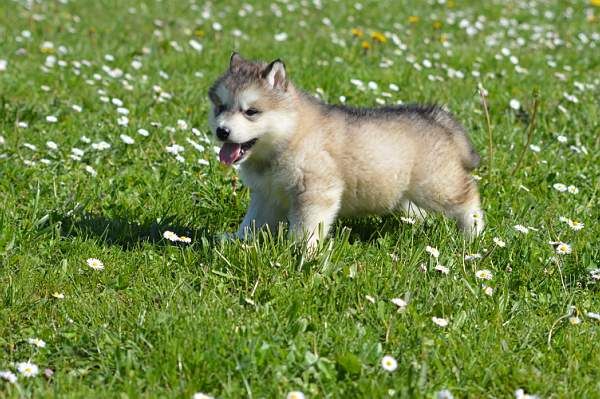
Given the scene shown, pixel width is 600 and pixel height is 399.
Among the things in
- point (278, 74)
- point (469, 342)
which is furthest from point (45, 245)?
point (469, 342)

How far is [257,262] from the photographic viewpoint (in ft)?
14.3

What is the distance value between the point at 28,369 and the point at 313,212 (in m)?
1.79

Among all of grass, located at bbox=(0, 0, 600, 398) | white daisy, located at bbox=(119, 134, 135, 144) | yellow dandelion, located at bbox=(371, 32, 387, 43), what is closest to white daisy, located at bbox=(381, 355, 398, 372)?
grass, located at bbox=(0, 0, 600, 398)

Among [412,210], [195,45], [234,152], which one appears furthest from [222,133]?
[195,45]

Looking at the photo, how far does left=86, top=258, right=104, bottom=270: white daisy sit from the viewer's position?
4.48m

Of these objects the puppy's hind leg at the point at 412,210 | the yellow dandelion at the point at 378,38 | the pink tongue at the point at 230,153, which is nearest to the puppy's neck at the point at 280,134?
the pink tongue at the point at 230,153

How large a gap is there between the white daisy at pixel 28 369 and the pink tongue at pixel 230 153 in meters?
1.59

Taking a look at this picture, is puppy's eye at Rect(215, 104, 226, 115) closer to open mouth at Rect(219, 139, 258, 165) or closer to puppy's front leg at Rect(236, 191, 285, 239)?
open mouth at Rect(219, 139, 258, 165)

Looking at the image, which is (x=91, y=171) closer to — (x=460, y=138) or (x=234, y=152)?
(x=234, y=152)

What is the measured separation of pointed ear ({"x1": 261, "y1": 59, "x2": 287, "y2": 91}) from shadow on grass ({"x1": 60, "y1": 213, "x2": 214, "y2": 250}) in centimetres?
91

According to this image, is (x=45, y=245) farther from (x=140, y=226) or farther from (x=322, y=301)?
(x=322, y=301)

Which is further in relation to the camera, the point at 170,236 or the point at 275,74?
the point at 275,74

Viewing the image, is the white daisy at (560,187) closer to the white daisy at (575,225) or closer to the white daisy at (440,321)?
the white daisy at (575,225)

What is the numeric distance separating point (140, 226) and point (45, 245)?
603 millimetres
